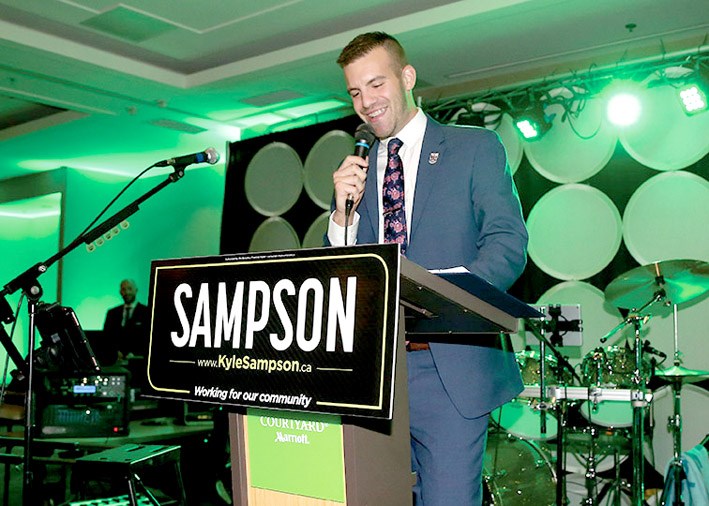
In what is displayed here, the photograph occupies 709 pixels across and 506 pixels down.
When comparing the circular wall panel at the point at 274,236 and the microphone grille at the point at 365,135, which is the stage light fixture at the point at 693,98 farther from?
the microphone grille at the point at 365,135

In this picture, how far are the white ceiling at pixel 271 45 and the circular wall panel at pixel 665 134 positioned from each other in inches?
18.5

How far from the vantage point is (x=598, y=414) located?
213 inches

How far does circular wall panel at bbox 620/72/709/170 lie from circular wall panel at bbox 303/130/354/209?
2650 millimetres

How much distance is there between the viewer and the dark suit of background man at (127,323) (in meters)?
8.98

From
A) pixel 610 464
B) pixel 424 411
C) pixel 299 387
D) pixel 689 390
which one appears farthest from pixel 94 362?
pixel 689 390

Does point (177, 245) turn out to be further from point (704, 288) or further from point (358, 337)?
point (358, 337)

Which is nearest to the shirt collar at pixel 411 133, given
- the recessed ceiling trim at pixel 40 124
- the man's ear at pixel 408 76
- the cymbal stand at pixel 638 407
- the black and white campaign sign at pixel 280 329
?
the man's ear at pixel 408 76

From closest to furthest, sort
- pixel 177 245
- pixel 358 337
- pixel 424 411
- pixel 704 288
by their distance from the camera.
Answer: pixel 358 337 < pixel 424 411 < pixel 704 288 < pixel 177 245

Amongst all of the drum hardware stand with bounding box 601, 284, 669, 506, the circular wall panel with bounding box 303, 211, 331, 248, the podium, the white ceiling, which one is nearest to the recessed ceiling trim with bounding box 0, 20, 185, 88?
the white ceiling

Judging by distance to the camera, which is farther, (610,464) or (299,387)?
(610,464)

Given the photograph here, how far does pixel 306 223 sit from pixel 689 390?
3.90 m

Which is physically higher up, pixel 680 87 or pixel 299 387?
pixel 680 87

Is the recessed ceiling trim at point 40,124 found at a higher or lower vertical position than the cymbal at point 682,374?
higher

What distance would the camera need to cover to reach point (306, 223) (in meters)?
7.96
